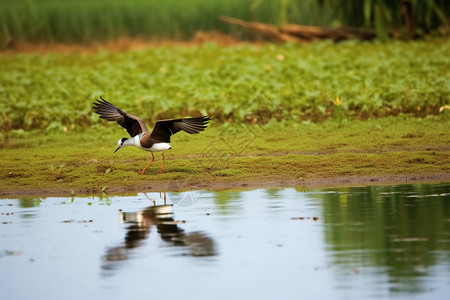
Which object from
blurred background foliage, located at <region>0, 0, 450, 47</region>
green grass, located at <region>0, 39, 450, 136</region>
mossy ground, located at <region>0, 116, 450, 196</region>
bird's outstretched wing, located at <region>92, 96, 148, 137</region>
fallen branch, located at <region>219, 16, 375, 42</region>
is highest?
blurred background foliage, located at <region>0, 0, 450, 47</region>

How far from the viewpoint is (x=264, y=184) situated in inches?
425

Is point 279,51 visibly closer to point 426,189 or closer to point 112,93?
point 112,93

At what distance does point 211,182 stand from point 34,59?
17016 millimetres

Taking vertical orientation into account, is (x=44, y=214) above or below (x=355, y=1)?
below

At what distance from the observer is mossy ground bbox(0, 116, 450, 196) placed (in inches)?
433

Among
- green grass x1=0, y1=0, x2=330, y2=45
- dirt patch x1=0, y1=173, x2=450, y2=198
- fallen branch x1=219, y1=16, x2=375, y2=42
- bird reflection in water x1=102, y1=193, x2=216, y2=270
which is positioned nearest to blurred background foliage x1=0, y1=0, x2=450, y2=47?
green grass x1=0, y1=0, x2=330, y2=45

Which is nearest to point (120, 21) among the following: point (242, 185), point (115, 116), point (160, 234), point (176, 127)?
point (115, 116)

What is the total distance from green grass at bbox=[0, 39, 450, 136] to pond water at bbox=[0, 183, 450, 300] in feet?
18.1

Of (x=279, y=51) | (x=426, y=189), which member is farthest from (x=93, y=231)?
(x=279, y=51)

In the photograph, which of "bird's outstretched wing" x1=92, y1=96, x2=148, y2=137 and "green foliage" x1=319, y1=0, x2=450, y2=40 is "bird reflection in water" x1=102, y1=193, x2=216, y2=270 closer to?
"bird's outstretched wing" x1=92, y1=96, x2=148, y2=137

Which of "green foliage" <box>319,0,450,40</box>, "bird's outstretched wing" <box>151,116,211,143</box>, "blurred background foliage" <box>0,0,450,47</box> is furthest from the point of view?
"blurred background foliage" <box>0,0,450,47</box>

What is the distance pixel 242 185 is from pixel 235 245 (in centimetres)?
349

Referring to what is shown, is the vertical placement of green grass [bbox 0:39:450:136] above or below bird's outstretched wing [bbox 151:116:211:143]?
above

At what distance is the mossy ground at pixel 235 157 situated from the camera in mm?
11008
